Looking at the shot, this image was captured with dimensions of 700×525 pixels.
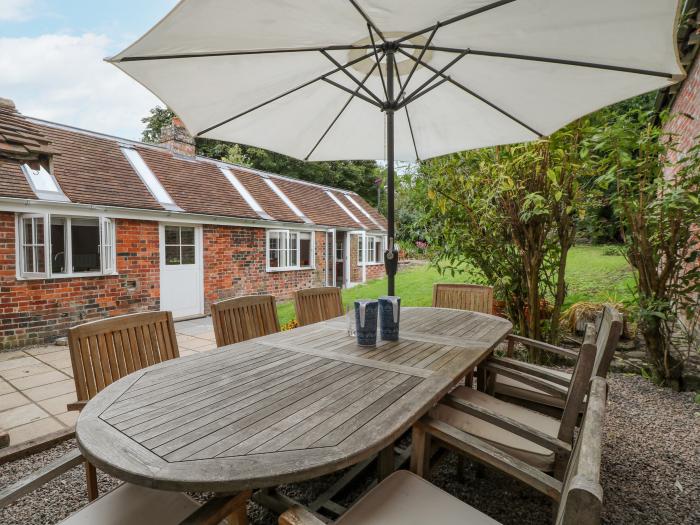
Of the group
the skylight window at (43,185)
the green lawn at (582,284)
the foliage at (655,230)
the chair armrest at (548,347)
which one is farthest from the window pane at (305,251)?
the chair armrest at (548,347)

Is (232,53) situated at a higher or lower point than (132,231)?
higher

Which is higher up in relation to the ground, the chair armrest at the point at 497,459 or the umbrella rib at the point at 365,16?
the umbrella rib at the point at 365,16

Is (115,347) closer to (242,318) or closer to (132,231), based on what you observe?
(242,318)

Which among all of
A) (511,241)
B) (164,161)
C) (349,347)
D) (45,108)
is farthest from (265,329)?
(45,108)

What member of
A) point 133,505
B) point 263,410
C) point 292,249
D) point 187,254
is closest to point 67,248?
point 187,254

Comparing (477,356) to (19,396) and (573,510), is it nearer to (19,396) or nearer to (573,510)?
(573,510)

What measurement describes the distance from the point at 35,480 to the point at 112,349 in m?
0.73

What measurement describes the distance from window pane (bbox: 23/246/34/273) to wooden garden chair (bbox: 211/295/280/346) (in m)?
4.95

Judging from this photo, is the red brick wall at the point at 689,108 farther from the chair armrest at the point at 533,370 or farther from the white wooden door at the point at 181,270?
the white wooden door at the point at 181,270

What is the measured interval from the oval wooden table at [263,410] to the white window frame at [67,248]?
204 inches

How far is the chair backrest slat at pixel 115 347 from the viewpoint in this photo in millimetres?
1654

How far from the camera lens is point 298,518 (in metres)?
0.95

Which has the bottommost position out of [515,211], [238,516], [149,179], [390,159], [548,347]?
[238,516]

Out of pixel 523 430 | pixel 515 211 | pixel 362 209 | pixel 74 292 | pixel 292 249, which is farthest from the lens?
pixel 362 209
